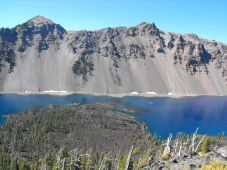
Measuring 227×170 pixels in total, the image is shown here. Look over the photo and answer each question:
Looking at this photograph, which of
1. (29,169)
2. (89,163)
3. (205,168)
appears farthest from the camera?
(29,169)

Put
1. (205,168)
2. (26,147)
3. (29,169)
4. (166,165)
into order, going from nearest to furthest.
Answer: (205,168) → (166,165) → (29,169) → (26,147)

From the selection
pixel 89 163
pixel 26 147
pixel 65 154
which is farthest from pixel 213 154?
pixel 26 147

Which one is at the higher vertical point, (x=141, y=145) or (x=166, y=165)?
(x=166, y=165)

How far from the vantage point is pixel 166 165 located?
4088 centimetres

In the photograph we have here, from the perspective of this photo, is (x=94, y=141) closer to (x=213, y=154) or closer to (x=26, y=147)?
(x=26, y=147)

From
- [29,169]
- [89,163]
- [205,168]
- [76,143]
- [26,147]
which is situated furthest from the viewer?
[76,143]

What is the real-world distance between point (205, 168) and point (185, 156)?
9875mm

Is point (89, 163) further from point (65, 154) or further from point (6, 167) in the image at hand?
point (6, 167)

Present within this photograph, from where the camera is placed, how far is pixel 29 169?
431 feet

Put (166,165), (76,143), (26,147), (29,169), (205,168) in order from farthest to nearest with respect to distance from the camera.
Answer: (76,143) → (26,147) → (29,169) → (166,165) → (205,168)

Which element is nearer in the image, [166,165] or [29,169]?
[166,165]

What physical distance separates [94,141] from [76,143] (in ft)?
34.6

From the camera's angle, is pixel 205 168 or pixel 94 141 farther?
pixel 94 141

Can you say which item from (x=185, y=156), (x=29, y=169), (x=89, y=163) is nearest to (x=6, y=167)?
(x=29, y=169)
